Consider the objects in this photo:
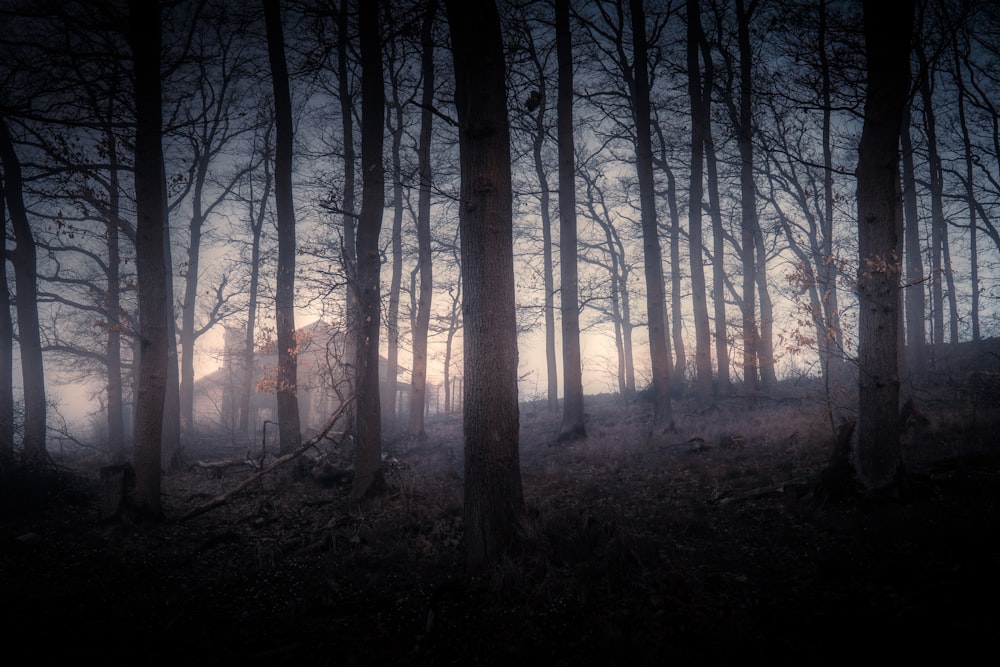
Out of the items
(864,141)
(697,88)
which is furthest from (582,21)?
(864,141)

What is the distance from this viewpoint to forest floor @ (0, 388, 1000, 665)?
3000mm

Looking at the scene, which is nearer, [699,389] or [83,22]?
[83,22]

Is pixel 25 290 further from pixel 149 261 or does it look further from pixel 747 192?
pixel 747 192

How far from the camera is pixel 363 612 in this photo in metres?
3.73

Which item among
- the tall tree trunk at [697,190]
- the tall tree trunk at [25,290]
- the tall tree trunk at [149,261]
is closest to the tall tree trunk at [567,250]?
the tall tree trunk at [697,190]

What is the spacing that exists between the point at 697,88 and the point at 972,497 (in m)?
12.1

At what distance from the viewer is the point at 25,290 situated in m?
11.6

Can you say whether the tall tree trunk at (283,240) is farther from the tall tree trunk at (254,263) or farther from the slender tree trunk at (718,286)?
the slender tree trunk at (718,286)

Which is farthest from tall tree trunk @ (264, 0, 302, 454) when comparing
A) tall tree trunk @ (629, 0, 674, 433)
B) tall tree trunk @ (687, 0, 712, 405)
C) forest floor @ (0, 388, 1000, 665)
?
tall tree trunk @ (687, 0, 712, 405)

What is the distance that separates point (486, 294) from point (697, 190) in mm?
11555

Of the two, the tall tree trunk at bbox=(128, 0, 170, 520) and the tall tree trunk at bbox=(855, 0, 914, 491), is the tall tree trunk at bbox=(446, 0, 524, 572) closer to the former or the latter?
the tall tree trunk at bbox=(855, 0, 914, 491)

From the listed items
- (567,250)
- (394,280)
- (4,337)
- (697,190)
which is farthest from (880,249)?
(4,337)

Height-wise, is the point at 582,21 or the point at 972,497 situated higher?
the point at 582,21

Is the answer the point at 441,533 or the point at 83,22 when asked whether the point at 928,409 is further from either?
the point at 83,22
